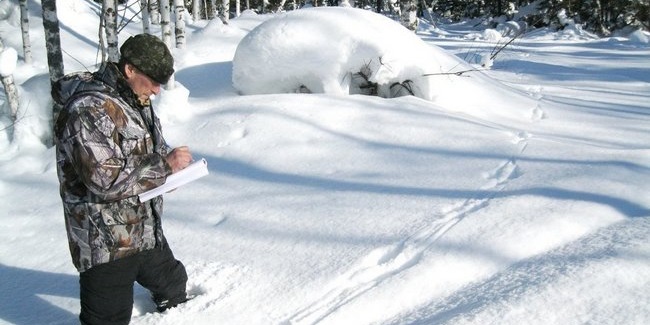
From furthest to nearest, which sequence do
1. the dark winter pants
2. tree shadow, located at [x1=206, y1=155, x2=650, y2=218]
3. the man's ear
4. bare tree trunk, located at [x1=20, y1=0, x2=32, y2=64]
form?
bare tree trunk, located at [x1=20, y1=0, x2=32, y2=64]
tree shadow, located at [x1=206, y1=155, x2=650, y2=218]
the dark winter pants
the man's ear

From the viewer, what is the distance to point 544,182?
11.5 ft

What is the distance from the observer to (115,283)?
7.34 feet

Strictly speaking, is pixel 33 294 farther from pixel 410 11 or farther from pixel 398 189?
pixel 410 11

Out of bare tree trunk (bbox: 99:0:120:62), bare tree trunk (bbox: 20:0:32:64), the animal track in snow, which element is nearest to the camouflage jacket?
the animal track in snow

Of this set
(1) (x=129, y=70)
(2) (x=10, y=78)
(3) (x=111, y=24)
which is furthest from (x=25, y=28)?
(1) (x=129, y=70)

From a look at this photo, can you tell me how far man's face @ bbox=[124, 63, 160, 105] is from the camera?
81.2 inches

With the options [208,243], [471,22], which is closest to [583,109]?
[208,243]

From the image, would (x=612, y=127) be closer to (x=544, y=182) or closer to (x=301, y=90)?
(x=544, y=182)

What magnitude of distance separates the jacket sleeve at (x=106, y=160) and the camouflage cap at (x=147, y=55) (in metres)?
0.24

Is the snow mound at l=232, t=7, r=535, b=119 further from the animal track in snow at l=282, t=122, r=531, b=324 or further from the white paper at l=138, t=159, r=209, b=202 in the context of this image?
the white paper at l=138, t=159, r=209, b=202

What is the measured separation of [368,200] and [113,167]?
6.40 feet

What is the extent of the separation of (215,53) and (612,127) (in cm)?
624

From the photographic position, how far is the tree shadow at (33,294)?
8.86 ft

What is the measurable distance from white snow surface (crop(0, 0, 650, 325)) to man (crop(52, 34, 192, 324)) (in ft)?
1.45
